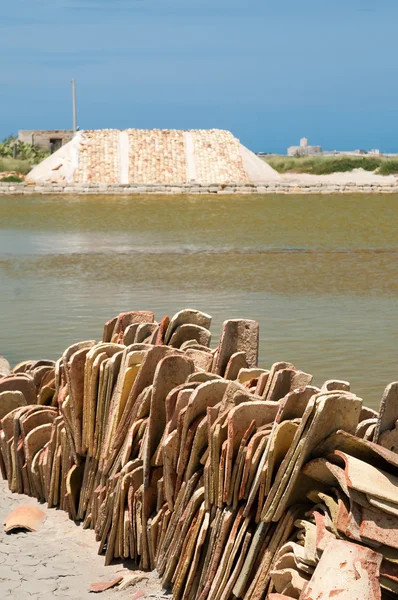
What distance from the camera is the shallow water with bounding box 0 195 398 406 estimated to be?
984 cm

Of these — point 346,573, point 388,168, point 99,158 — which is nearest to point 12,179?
point 99,158

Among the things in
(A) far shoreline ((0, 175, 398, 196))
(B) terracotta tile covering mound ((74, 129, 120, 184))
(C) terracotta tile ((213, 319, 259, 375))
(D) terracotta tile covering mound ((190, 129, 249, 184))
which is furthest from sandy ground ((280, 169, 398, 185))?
(C) terracotta tile ((213, 319, 259, 375))

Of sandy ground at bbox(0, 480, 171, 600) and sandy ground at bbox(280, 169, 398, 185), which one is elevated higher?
sandy ground at bbox(280, 169, 398, 185)

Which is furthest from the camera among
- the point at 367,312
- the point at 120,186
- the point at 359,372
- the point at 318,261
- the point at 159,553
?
the point at 120,186

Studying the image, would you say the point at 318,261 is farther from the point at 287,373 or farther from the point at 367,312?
the point at 287,373

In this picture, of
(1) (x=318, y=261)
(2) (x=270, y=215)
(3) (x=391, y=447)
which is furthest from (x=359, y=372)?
(2) (x=270, y=215)

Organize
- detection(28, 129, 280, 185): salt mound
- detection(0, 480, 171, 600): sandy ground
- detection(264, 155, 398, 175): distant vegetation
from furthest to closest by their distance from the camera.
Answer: detection(264, 155, 398, 175): distant vegetation, detection(28, 129, 280, 185): salt mound, detection(0, 480, 171, 600): sandy ground

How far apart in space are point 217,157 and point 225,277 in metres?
25.0

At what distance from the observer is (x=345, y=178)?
4481 cm

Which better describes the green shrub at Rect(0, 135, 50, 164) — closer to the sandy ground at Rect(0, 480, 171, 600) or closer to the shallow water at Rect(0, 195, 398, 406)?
the shallow water at Rect(0, 195, 398, 406)

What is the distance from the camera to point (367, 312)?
11.8m

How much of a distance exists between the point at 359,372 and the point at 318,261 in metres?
9.26

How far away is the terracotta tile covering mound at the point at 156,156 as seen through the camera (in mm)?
38781

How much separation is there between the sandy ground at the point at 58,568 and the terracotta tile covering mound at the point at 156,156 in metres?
34.3
